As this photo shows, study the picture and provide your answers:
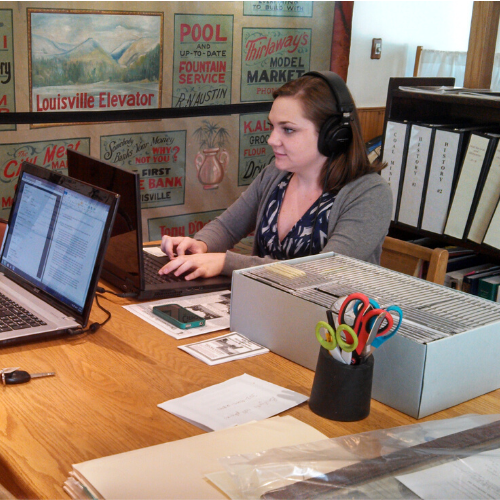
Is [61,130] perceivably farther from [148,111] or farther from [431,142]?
[431,142]

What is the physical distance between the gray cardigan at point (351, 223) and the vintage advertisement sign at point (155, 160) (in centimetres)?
83

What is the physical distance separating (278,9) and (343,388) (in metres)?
2.35

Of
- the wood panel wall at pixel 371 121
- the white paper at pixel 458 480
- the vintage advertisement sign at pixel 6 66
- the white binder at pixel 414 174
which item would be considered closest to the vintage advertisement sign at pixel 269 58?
the wood panel wall at pixel 371 121

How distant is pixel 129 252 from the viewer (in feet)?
4.85

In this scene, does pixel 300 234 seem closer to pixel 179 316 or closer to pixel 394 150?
pixel 179 316

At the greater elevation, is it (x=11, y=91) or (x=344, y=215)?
(x=11, y=91)

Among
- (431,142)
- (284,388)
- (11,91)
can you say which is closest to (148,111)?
(11,91)

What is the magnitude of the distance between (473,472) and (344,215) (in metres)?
1.02

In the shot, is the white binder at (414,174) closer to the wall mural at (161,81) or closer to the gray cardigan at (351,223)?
the gray cardigan at (351,223)

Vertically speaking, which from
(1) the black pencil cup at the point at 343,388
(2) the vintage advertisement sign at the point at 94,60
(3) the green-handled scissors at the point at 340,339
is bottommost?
(1) the black pencil cup at the point at 343,388

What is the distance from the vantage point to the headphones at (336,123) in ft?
5.72

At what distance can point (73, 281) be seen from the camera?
1.28 meters

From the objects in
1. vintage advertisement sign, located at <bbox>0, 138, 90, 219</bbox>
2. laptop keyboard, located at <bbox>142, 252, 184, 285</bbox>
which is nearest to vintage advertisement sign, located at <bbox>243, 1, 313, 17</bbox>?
vintage advertisement sign, located at <bbox>0, 138, 90, 219</bbox>

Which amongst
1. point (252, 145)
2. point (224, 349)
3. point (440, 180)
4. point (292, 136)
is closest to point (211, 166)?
point (252, 145)
